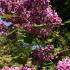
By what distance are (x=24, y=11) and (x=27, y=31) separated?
302mm

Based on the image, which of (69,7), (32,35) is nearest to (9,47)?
(32,35)

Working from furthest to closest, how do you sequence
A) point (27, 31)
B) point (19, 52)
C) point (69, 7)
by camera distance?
point (69, 7) < point (27, 31) < point (19, 52)

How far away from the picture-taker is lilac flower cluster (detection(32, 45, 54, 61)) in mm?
5055

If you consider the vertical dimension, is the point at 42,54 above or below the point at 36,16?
below

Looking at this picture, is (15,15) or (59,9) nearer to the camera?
(15,15)

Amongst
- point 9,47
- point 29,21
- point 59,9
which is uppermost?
point 29,21

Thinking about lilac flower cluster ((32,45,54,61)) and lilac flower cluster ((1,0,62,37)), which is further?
lilac flower cluster ((1,0,62,37))

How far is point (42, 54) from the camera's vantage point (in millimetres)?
5062

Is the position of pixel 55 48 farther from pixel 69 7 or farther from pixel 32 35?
pixel 69 7

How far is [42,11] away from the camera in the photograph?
5.26m

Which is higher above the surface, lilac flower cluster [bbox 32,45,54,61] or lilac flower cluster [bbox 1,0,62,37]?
lilac flower cluster [bbox 1,0,62,37]

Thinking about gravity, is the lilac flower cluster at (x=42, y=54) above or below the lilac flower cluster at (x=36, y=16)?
below

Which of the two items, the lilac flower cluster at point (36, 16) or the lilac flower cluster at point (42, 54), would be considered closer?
the lilac flower cluster at point (42, 54)

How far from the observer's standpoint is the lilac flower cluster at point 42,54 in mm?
5055
